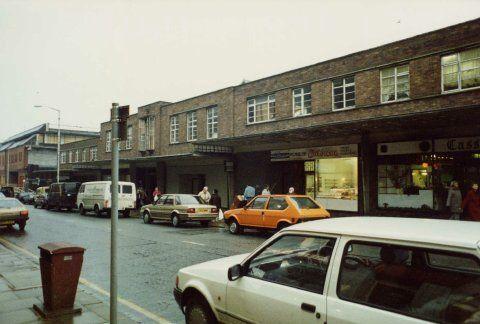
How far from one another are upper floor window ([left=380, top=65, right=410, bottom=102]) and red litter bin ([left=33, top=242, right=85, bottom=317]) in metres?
15.8

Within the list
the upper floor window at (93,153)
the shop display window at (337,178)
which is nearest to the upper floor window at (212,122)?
the shop display window at (337,178)

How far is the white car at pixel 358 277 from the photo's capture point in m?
2.69

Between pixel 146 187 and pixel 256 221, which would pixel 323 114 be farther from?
pixel 146 187

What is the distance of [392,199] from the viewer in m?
17.9

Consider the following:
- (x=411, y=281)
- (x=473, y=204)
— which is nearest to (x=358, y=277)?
(x=411, y=281)

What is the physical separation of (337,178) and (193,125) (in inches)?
526

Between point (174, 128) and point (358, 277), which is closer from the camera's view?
point (358, 277)

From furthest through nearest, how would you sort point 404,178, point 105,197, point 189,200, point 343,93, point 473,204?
point 105,197 → point 343,93 → point 189,200 → point 404,178 → point 473,204

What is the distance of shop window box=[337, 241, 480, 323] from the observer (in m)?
2.61

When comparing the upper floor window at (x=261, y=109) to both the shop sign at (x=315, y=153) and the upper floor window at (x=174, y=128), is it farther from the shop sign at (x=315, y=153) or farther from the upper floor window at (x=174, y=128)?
the upper floor window at (x=174, y=128)

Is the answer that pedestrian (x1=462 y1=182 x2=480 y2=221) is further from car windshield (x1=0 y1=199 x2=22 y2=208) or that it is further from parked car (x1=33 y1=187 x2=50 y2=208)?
parked car (x1=33 y1=187 x2=50 y2=208)

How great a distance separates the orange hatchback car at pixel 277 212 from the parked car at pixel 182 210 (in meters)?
3.00

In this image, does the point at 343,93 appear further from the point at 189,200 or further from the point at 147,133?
the point at 147,133

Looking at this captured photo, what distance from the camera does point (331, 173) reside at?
2072 centimetres
